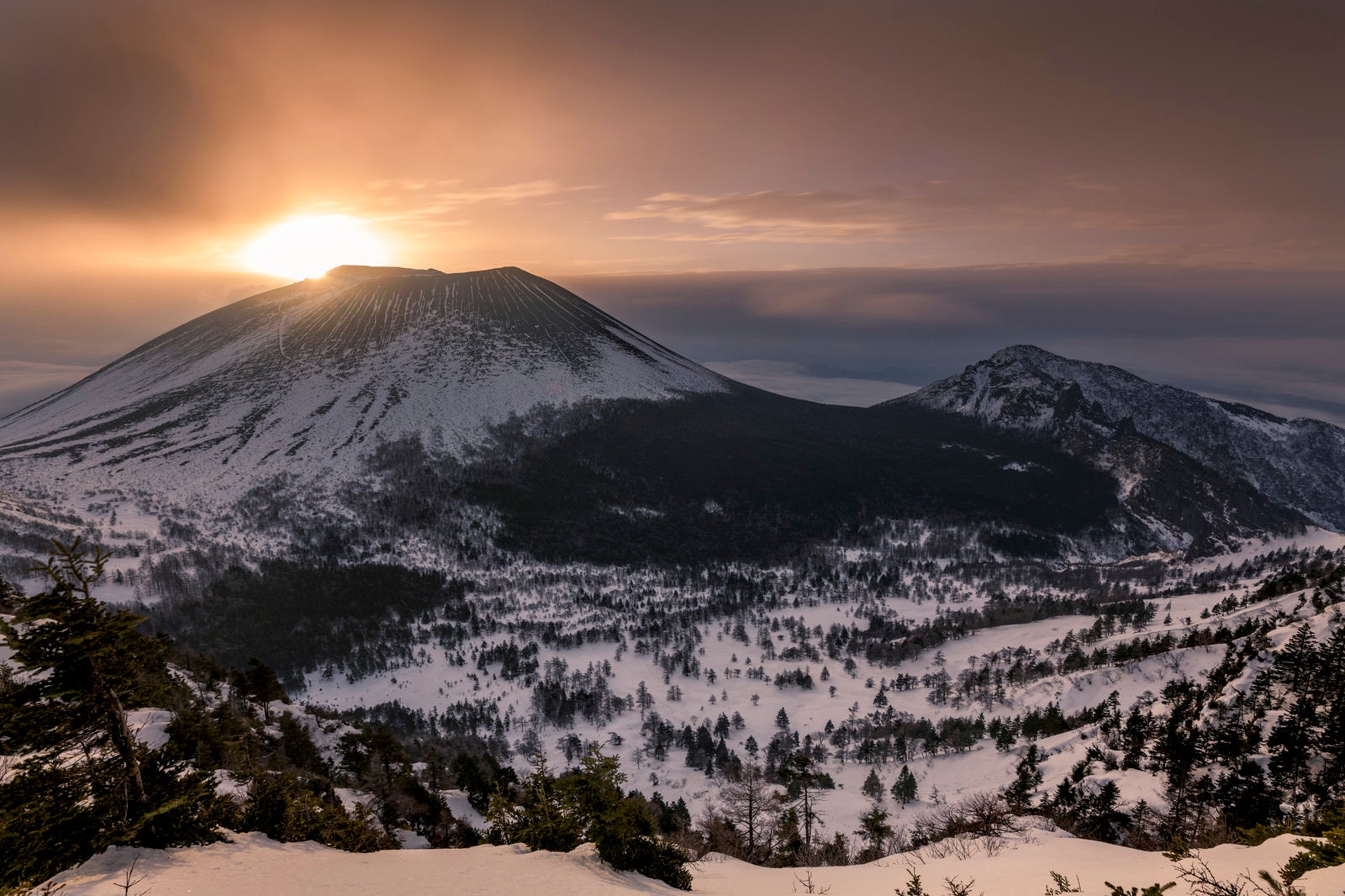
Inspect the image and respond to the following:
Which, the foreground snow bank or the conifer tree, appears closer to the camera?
the conifer tree

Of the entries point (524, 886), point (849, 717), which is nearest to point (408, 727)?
point (849, 717)

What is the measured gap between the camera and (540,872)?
19.5 meters

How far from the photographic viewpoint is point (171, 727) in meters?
32.7

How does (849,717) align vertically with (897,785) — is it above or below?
below

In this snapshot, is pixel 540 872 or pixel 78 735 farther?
pixel 540 872

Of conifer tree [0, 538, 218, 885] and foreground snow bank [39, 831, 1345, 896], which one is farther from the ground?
conifer tree [0, 538, 218, 885]

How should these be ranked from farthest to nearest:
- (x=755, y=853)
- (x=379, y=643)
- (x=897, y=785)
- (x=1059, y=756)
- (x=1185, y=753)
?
(x=379, y=643) < (x=897, y=785) < (x=1059, y=756) < (x=1185, y=753) < (x=755, y=853)

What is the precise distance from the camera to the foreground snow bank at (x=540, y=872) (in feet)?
51.5

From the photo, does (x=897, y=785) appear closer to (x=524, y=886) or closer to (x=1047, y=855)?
(x=1047, y=855)

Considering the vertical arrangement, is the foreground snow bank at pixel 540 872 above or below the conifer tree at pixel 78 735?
below

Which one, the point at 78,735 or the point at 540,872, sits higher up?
the point at 78,735

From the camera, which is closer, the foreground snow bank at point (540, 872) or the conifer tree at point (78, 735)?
the conifer tree at point (78, 735)

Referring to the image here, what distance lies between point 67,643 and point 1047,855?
36.8 meters

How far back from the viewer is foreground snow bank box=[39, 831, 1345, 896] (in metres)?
15.7
